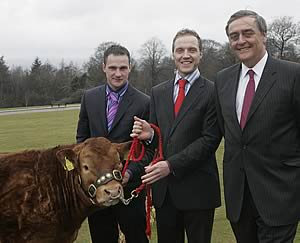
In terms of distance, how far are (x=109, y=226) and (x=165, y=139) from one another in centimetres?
155

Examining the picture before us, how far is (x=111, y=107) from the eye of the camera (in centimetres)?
554

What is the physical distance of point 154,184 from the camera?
5195 millimetres

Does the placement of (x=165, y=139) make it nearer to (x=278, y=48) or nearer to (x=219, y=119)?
(x=219, y=119)

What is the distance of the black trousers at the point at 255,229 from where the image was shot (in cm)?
401

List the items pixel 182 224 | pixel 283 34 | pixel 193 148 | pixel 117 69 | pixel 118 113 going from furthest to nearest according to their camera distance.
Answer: pixel 283 34 → pixel 118 113 → pixel 117 69 → pixel 182 224 → pixel 193 148

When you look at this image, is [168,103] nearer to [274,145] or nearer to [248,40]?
[248,40]

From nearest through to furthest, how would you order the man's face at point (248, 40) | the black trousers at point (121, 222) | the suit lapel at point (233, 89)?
the man's face at point (248, 40) < the suit lapel at point (233, 89) < the black trousers at point (121, 222)

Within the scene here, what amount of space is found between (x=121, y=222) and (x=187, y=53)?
7.72ft

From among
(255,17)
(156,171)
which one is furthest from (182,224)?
(255,17)

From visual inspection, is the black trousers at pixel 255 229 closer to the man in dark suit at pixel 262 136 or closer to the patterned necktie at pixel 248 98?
the man in dark suit at pixel 262 136

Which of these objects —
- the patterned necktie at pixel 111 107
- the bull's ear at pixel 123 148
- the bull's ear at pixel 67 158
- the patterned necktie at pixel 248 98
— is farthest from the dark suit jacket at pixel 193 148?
the bull's ear at pixel 67 158

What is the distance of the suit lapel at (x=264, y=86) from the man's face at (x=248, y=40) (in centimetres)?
18

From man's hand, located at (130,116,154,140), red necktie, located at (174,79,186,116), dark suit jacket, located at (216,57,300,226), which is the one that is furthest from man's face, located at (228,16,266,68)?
man's hand, located at (130,116,154,140)

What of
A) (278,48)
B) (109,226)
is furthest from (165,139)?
(278,48)
